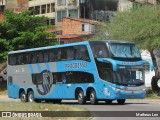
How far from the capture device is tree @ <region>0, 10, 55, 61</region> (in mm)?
56562

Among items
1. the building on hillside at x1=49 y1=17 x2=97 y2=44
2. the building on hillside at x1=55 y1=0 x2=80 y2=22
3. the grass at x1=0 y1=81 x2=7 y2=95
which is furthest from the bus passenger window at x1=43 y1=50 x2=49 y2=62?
the building on hillside at x1=55 y1=0 x2=80 y2=22

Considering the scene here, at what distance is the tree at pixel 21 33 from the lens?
186 ft

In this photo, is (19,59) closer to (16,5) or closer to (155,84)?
(155,84)

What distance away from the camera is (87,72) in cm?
3111

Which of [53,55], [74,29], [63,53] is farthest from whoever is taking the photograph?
[74,29]

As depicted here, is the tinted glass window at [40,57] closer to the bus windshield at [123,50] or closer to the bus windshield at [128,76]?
the bus windshield at [123,50]

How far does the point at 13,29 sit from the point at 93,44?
28584 millimetres

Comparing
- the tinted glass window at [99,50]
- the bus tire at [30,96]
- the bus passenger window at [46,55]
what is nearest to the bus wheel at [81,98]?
the tinted glass window at [99,50]

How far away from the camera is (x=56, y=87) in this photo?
34031 millimetres

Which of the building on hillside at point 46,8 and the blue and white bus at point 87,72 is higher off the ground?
the building on hillside at point 46,8

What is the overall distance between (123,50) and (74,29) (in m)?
46.7

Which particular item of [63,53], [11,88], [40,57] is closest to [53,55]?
[63,53]

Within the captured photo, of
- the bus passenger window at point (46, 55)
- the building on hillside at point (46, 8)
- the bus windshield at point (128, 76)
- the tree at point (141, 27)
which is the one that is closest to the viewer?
the bus windshield at point (128, 76)

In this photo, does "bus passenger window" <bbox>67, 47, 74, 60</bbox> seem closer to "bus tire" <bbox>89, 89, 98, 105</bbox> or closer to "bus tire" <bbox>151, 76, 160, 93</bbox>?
"bus tire" <bbox>89, 89, 98, 105</bbox>
